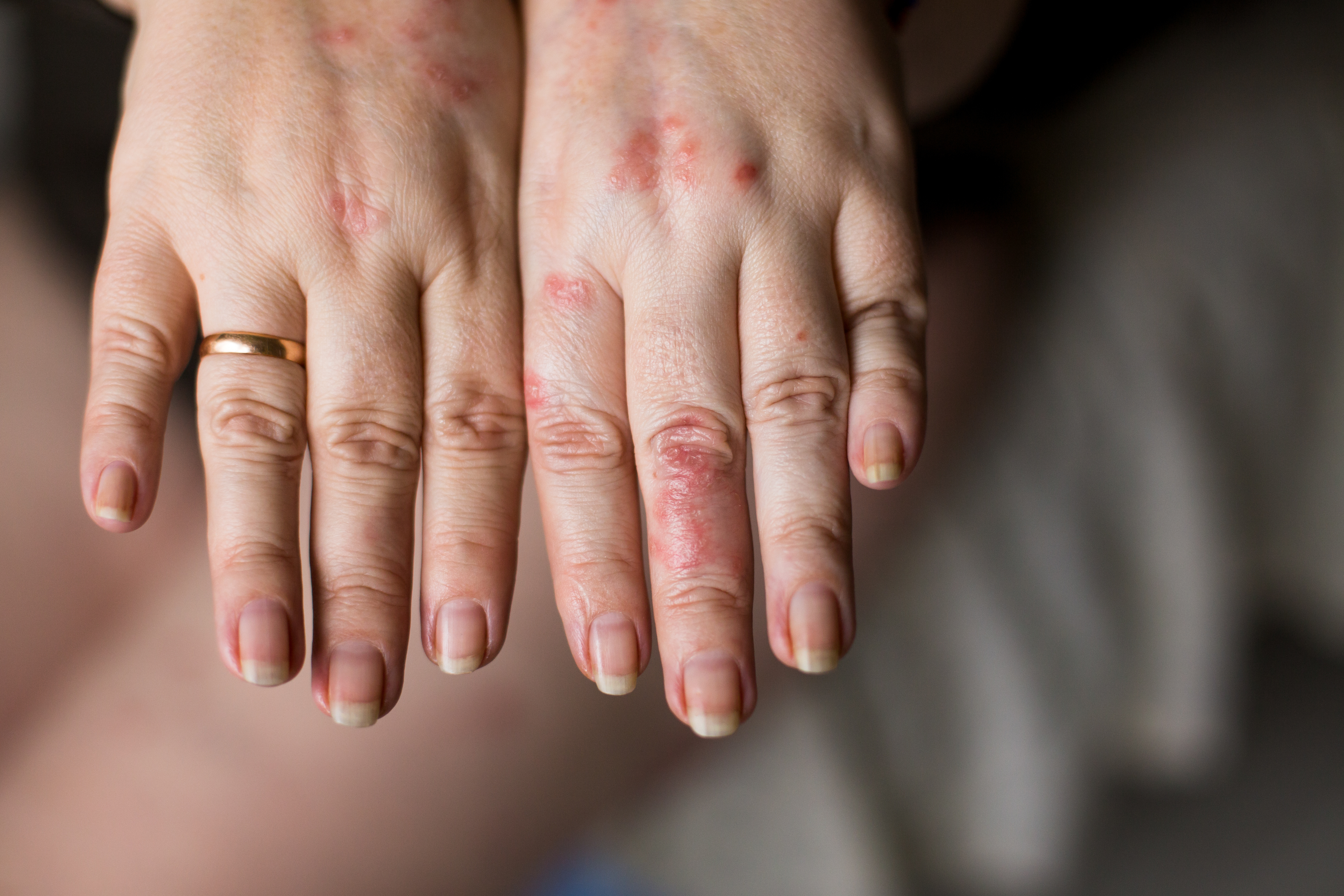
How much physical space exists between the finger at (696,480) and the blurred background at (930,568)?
1.08 ft

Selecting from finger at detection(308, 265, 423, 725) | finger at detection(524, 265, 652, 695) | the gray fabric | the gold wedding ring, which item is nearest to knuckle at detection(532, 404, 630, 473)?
finger at detection(524, 265, 652, 695)

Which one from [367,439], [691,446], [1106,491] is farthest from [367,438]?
[1106,491]

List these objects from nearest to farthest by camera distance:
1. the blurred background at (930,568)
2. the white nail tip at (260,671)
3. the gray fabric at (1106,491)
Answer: the white nail tip at (260,671) < the blurred background at (930,568) < the gray fabric at (1106,491)

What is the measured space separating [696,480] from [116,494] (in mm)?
427

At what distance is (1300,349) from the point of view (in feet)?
3.62

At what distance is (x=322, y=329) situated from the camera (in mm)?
656

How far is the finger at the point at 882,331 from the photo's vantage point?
65 centimetres

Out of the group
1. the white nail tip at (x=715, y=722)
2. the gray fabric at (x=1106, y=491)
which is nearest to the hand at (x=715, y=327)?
the white nail tip at (x=715, y=722)

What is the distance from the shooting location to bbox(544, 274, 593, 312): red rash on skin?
26.9 inches

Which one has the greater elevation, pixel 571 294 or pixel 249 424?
Result: pixel 571 294

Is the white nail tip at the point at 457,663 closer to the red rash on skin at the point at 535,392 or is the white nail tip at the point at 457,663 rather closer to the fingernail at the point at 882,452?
the red rash on skin at the point at 535,392

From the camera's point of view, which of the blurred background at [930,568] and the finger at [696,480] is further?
the blurred background at [930,568]

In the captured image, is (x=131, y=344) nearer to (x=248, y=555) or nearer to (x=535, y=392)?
Answer: (x=248, y=555)

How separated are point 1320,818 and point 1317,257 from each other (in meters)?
1.02
